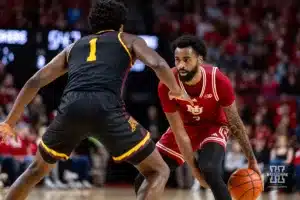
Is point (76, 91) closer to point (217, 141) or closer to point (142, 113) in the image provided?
point (217, 141)

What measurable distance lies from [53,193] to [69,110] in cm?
672

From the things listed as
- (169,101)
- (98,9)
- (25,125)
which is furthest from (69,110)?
(25,125)

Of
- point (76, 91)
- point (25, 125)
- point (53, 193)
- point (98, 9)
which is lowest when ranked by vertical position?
point (53, 193)

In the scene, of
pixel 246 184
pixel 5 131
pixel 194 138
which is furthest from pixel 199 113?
pixel 5 131

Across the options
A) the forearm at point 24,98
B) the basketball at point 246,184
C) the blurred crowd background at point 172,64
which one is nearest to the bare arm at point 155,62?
the forearm at point 24,98

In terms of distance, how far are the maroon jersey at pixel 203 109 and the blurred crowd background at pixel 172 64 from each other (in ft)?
12.2

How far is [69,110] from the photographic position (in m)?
5.38

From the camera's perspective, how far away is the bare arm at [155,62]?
5.38 m

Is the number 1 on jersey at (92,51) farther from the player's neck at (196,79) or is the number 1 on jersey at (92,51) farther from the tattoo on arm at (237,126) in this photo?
the tattoo on arm at (237,126)

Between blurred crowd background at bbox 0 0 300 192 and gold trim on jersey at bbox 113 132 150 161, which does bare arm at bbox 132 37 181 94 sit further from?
blurred crowd background at bbox 0 0 300 192

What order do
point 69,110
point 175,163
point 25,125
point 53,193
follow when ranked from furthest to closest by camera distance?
point 25,125
point 53,193
point 175,163
point 69,110

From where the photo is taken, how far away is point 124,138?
5414 mm

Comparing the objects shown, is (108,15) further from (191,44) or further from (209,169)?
(209,169)

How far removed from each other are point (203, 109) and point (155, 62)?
1.41 m
